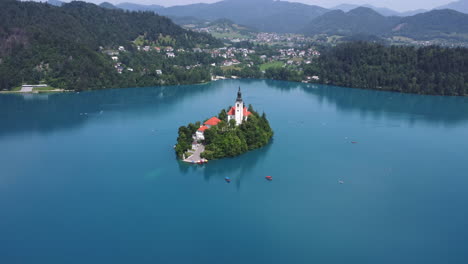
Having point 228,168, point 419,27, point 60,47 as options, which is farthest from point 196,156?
point 419,27

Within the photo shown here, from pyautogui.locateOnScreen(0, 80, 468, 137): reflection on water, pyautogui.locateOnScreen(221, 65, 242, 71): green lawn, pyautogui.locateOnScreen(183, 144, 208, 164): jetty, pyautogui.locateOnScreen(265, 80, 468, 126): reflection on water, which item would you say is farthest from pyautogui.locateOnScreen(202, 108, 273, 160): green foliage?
pyautogui.locateOnScreen(221, 65, 242, 71): green lawn

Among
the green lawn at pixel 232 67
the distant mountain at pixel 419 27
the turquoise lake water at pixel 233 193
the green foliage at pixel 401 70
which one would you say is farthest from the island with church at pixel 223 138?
the distant mountain at pixel 419 27

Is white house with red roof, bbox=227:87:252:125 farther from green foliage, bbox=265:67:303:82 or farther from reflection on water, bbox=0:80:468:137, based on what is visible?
green foliage, bbox=265:67:303:82

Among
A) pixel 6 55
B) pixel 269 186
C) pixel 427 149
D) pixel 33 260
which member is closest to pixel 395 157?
pixel 427 149

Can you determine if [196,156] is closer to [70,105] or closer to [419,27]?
[70,105]

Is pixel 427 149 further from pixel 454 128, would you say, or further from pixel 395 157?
pixel 454 128

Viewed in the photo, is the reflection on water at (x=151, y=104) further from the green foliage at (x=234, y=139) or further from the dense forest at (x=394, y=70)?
the green foliage at (x=234, y=139)
